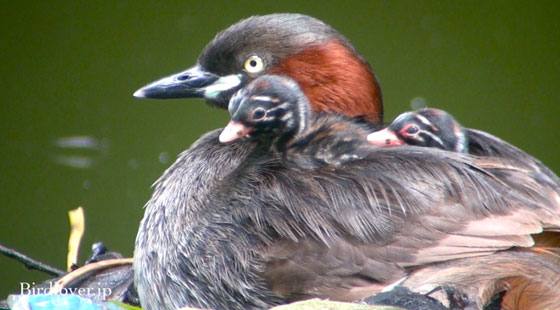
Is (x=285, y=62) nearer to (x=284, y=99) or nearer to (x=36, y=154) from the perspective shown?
(x=284, y=99)

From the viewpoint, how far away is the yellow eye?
3.06 meters

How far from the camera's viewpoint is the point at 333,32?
3.13 meters

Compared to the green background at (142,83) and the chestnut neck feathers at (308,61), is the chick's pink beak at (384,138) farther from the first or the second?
A: the green background at (142,83)

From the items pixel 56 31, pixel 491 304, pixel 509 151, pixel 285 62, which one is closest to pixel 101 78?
pixel 56 31

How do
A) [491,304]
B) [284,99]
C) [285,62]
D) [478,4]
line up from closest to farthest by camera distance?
[491,304], [284,99], [285,62], [478,4]

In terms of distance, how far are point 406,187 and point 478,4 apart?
6.01 feet

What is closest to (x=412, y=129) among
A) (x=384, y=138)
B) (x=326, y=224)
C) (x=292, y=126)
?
(x=384, y=138)

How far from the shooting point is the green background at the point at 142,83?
13.7 ft

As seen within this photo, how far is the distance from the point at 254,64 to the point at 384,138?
532 millimetres

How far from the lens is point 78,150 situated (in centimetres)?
446

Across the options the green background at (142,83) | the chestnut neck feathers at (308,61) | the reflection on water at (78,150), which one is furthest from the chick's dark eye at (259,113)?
the reflection on water at (78,150)

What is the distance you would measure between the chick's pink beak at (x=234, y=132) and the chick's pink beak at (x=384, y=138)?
36 cm

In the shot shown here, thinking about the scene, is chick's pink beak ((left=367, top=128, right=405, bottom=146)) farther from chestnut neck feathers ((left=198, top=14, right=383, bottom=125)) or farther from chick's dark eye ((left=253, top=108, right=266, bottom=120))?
chick's dark eye ((left=253, top=108, right=266, bottom=120))

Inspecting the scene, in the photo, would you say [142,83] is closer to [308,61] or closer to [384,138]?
[308,61]
